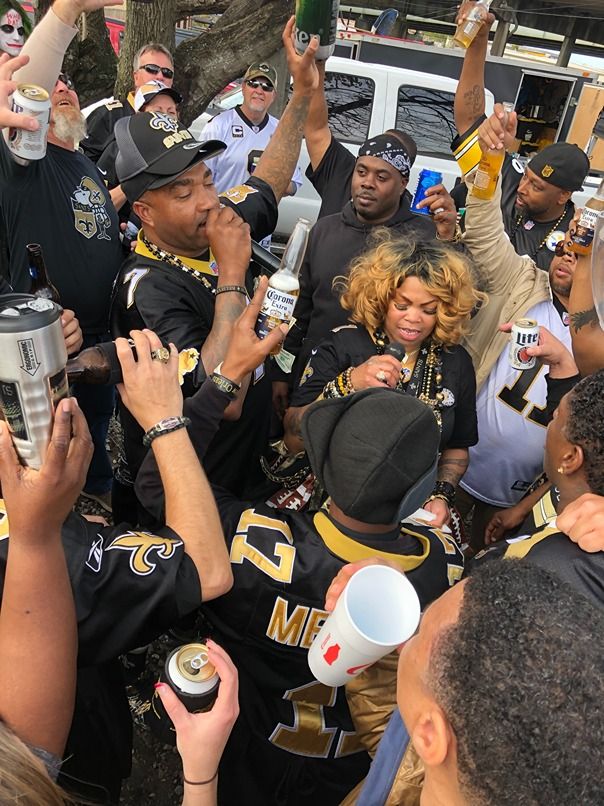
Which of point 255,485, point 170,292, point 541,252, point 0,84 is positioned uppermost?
point 0,84

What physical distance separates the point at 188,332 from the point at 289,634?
119 cm

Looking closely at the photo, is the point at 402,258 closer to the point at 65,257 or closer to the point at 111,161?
A: the point at 65,257

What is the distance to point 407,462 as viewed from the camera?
1.43 metres

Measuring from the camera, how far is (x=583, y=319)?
7.65ft

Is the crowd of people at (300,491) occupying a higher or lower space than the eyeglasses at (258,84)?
lower

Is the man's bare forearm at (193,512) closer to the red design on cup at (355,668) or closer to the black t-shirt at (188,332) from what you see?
the red design on cup at (355,668)

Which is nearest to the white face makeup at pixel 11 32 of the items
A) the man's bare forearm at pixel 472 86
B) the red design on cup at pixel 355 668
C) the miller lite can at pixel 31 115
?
the miller lite can at pixel 31 115

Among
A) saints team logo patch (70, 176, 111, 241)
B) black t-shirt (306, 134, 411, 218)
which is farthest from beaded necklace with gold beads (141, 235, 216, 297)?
black t-shirt (306, 134, 411, 218)

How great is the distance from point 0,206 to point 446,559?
2.43m

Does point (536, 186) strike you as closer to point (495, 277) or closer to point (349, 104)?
point (495, 277)

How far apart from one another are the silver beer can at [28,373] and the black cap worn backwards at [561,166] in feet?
12.7

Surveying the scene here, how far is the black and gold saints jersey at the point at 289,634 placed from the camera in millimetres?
1481

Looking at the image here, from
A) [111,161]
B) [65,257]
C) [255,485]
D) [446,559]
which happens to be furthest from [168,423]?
[111,161]

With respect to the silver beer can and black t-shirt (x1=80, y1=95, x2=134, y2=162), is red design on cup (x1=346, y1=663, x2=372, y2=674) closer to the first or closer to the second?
the silver beer can
